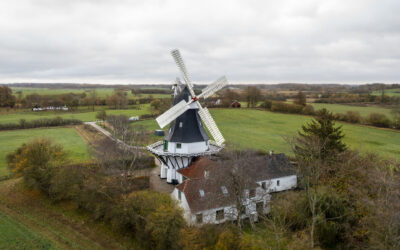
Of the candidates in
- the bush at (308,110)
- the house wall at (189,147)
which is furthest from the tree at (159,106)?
the house wall at (189,147)

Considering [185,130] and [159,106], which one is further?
[159,106]

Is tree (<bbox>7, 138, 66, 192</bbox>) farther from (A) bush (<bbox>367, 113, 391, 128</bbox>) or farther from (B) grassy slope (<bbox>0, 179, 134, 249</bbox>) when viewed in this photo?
(A) bush (<bbox>367, 113, 391, 128</bbox>)

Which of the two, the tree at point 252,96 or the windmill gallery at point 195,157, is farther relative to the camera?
the tree at point 252,96

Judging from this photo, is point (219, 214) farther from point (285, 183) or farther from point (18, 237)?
point (18, 237)

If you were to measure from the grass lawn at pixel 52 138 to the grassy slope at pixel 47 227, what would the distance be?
1083 cm

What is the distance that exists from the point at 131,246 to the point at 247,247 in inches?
358

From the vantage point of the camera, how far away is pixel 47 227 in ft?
70.4

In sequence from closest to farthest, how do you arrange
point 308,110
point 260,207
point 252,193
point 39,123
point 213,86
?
point 252,193, point 260,207, point 213,86, point 39,123, point 308,110

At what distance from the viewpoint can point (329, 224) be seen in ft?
60.8

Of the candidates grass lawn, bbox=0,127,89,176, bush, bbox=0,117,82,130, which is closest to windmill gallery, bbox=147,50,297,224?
grass lawn, bbox=0,127,89,176

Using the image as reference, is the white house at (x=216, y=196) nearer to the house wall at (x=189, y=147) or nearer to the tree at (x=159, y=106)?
the house wall at (x=189, y=147)

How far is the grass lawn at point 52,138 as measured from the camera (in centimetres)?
4003

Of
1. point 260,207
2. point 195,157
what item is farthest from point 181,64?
point 260,207

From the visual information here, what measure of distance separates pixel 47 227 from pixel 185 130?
14793 mm
